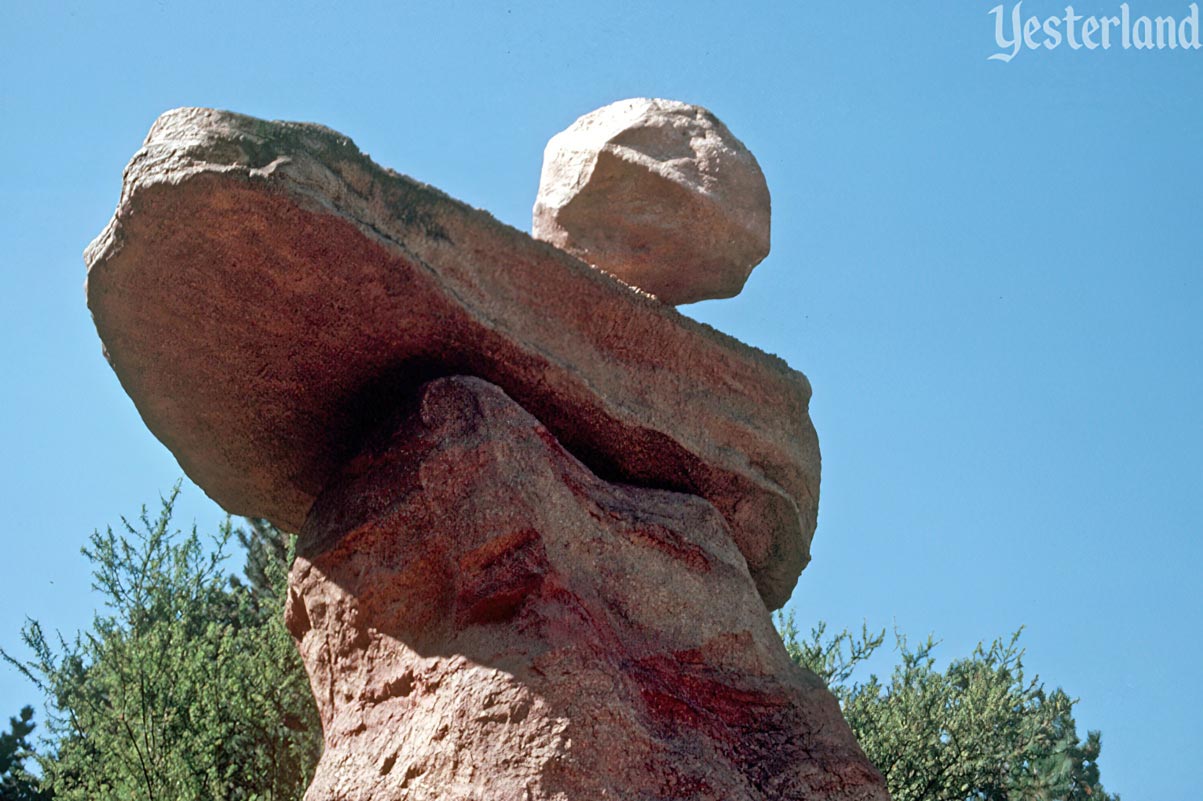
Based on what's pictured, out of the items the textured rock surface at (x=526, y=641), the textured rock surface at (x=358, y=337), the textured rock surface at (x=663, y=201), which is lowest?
the textured rock surface at (x=526, y=641)

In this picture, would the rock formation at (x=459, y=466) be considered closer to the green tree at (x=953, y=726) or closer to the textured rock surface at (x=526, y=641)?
the textured rock surface at (x=526, y=641)

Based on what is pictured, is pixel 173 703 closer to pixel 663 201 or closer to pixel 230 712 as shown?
pixel 230 712

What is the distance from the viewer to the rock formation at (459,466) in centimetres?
309

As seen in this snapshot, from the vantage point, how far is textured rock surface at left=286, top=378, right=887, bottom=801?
3.00m

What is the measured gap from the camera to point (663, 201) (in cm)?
442

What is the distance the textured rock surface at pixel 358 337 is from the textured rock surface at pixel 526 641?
0.19 m

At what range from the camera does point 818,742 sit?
11.2 feet

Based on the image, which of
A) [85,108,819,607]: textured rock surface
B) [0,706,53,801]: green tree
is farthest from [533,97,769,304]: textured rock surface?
[0,706,53,801]: green tree

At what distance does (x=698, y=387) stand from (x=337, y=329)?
42.1 inches

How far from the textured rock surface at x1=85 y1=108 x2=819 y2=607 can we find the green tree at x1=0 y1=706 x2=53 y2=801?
12.0ft

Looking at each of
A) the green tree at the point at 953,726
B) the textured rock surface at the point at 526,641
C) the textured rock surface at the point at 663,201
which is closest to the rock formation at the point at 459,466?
the textured rock surface at the point at 526,641

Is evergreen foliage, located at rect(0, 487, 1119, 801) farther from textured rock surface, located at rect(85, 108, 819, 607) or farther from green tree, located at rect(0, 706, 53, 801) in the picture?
textured rock surface, located at rect(85, 108, 819, 607)

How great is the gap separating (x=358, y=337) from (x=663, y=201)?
4.10ft

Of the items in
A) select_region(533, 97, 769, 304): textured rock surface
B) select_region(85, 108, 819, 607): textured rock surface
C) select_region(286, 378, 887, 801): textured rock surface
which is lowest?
select_region(286, 378, 887, 801): textured rock surface
